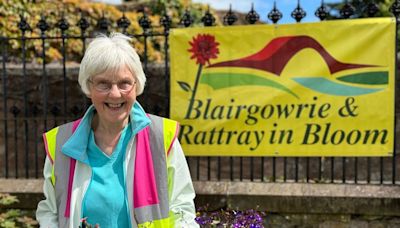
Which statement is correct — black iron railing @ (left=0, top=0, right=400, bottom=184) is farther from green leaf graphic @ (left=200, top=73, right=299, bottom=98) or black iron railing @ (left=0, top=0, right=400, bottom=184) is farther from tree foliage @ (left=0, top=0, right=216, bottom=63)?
tree foliage @ (left=0, top=0, right=216, bottom=63)

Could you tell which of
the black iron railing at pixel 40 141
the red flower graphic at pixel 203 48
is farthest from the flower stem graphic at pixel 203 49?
the black iron railing at pixel 40 141

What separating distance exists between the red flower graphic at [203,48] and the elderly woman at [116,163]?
2.24m

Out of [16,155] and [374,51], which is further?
[16,155]

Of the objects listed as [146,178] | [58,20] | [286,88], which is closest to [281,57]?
[286,88]

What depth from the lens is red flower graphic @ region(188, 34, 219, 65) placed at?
14.3 feet

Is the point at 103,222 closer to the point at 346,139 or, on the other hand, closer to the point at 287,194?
the point at 287,194

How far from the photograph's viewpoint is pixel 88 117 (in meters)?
2.22

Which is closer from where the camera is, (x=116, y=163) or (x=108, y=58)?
(x=108, y=58)

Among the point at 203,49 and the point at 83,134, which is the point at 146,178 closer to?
the point at 83,134

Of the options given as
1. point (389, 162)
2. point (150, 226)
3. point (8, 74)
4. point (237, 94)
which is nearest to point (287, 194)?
point (237, 94)

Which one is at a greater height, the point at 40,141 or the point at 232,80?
the point at 232,80

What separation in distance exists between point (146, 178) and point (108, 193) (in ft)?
0.55

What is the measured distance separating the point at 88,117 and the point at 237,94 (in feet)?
7.45

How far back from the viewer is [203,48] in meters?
4.35
